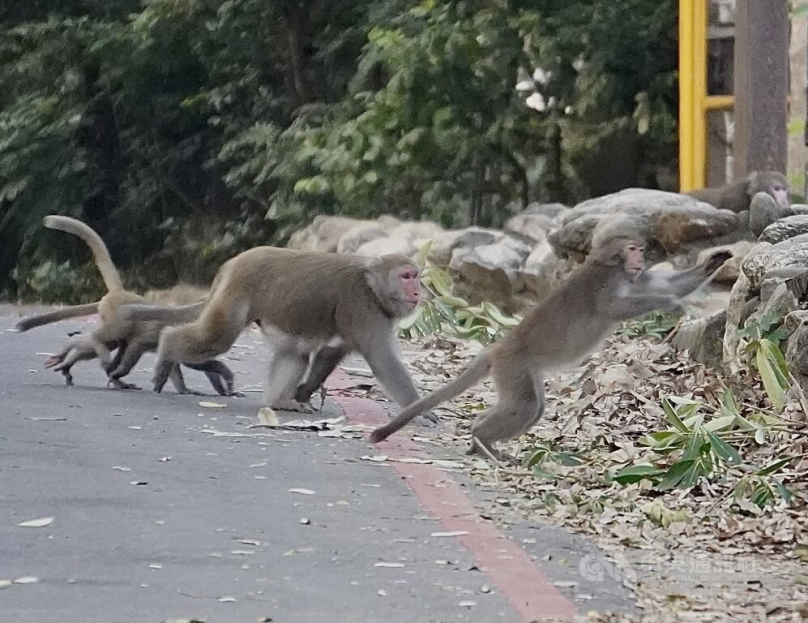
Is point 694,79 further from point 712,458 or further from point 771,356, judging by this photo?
point 712,458

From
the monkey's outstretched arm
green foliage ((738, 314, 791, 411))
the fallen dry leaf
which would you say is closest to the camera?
the fallen dry leaf

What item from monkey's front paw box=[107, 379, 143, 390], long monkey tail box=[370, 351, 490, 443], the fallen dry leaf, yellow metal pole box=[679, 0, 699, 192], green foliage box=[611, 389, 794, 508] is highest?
Result: yellow metal pole box=[679, 0, 699, 192]

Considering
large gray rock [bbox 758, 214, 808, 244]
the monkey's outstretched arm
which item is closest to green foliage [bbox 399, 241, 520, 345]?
large gray rock [bbox 758, 214, 808, 244]

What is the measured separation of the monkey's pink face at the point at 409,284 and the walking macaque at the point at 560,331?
0.60 metres

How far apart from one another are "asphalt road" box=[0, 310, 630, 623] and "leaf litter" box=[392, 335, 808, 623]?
0.65 ft

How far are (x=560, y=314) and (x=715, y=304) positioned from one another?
14.3 ft

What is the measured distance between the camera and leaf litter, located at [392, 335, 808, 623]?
4.23 metres

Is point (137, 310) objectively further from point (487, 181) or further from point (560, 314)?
point (487, 181)

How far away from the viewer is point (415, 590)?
160 inches

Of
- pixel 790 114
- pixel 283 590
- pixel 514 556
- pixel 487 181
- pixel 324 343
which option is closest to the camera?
pixel 283 590

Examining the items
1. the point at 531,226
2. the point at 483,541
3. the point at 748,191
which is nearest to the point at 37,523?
the point at 483,541

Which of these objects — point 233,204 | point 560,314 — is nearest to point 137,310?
point 560,314

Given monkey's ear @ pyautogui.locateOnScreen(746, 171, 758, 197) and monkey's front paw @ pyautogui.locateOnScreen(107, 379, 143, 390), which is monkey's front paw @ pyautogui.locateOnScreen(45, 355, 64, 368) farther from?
monkey's ear @ pyautogui.locateOnScreen(746, 171, 758, 197)

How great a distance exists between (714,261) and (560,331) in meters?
0.87
